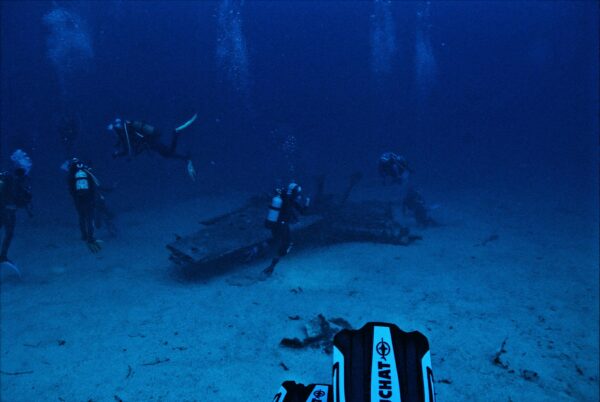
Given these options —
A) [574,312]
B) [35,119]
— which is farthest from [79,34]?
[574,312]

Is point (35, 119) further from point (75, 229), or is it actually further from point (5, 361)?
point (5, 361)

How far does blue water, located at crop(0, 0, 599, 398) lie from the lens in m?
37.0

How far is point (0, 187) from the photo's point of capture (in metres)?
7.04

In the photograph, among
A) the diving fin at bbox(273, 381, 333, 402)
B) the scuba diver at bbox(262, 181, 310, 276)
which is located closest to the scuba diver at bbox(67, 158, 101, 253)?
the scuba diver at bbox(262, 181, 310, 276)

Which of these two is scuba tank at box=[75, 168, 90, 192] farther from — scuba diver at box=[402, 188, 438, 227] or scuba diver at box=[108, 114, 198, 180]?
scuba diver at box=[402, 188, 438, 227]

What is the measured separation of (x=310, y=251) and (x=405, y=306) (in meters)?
4.23

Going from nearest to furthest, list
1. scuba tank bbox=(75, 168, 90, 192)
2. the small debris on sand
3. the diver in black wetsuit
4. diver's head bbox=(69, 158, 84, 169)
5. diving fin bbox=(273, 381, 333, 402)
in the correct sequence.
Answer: diving fin bbox=(273, 381, 333, 402)
the small debris on sand
scuba tank bbox=(75, 168, 90, 192)
diver's head bbox=(69, 158, 84, 169)
the diver in black wetsuit

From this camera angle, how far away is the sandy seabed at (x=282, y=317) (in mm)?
4156

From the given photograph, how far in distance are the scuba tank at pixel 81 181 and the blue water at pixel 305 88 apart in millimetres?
14541

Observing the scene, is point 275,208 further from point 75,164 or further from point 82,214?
point 82,214

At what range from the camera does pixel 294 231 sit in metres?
9.53

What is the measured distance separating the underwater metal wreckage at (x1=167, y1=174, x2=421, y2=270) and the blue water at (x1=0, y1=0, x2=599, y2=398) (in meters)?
12.8

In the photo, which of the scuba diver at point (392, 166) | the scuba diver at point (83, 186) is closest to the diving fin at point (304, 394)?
the scuba diver at point (83, 186)

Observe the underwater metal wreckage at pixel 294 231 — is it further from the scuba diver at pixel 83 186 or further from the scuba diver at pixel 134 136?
the scuba diver at pixel 134 136
